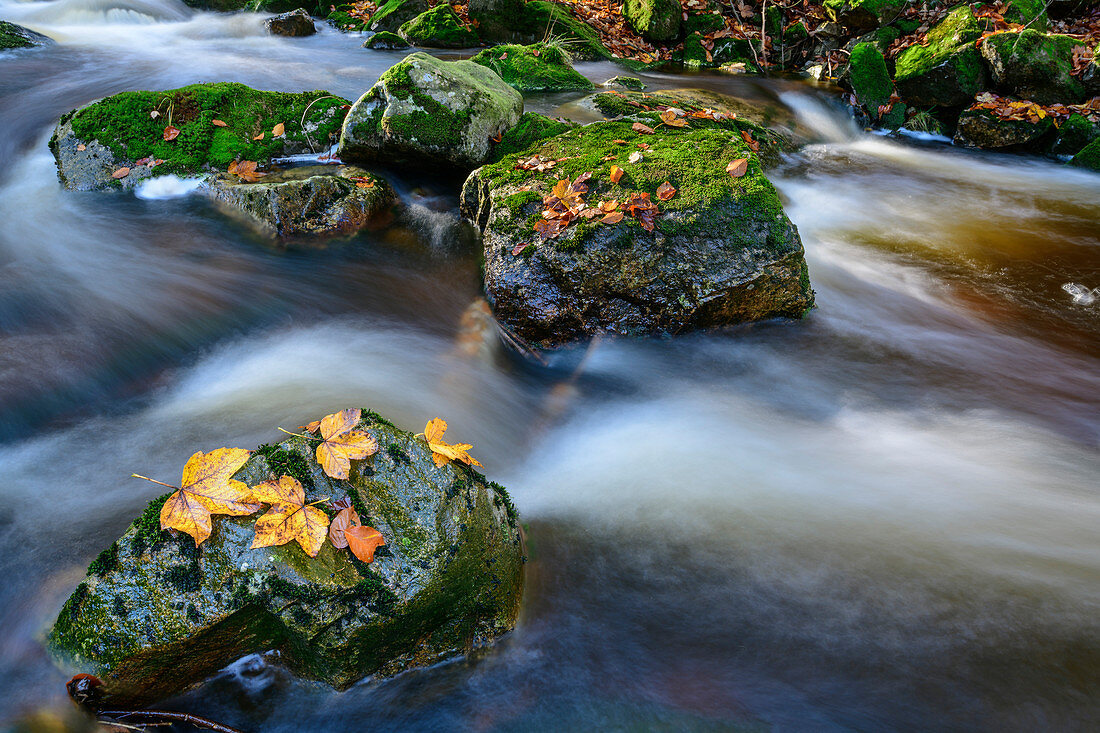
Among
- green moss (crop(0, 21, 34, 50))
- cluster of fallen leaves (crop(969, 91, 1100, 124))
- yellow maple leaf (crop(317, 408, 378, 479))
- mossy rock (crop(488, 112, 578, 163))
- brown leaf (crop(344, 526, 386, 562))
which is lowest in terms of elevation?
brown leaf (crop(344, 526, 386, 562))

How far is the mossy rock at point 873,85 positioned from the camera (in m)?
9.42

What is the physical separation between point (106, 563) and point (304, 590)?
69cm

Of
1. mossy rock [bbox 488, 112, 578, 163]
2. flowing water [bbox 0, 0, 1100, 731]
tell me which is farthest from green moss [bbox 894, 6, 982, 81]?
mossy rock [bbox 488, 112, 578, 163]

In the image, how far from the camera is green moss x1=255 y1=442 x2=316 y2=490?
7.41ft

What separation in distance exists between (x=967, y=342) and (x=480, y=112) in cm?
466

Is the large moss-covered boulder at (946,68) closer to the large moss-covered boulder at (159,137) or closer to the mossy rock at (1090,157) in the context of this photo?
the mossy rock at (1090,157)

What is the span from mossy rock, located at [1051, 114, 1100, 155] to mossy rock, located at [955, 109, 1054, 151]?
199 mm

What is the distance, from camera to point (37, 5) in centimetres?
1156

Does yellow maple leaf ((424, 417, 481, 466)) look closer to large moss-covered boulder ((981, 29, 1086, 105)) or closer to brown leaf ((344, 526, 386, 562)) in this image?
brown leaf ((344, 526, 386, 562))

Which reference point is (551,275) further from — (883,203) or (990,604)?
(883,203)

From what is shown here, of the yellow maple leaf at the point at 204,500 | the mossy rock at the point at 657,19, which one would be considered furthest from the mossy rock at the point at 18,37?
the yellow maple leaf at the point at 204,500

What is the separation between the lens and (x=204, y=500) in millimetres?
2236

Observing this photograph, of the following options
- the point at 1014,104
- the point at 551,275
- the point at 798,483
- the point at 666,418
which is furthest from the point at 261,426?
the point at 1014,104

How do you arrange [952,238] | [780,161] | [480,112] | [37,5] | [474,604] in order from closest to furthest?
[474,604] < [480,112] < [952,238] < [780,161] < [37,5]
